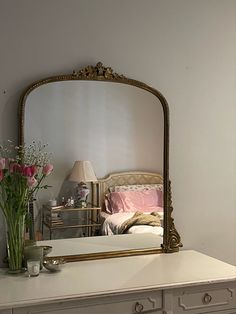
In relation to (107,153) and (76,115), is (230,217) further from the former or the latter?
(76,115)

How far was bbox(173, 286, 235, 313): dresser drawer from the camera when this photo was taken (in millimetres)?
1863

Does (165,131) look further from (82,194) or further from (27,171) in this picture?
(27,171)

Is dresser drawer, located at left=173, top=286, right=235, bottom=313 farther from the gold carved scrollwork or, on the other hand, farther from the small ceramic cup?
the small ceramic cup

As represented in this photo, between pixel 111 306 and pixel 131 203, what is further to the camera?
pixel 131 203

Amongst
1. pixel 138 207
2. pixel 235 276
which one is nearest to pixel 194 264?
pixel 235 276

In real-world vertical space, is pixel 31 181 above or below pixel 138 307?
above

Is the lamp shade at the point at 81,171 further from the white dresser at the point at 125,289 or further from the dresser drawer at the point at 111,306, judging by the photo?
the dresser drawer at the point at 111,306

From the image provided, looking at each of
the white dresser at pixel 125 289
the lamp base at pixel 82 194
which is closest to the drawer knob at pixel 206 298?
the white dresser at pixel 125 289

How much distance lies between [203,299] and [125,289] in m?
0.42

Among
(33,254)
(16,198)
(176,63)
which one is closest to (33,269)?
(33,254)

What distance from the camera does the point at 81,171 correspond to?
213 centimetres

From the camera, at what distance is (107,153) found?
2.19 meters

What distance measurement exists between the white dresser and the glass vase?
0.19 feet

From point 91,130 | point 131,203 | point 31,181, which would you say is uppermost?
point 91,130
